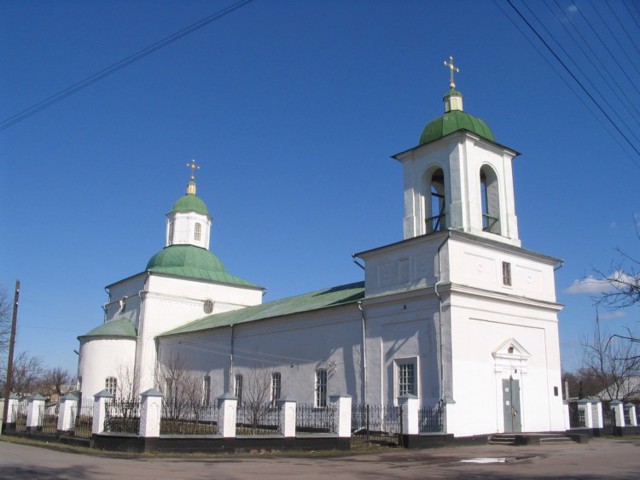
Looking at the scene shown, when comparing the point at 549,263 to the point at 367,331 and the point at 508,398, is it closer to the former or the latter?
the point at 508,398

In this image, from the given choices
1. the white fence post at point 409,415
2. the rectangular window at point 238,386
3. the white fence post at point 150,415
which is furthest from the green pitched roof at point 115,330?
the white fence post at point 409,415

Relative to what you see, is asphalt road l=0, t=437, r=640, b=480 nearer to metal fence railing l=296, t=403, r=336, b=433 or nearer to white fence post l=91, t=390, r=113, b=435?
white fence post l=91, t=390, r=113, b=435

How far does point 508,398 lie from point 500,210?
22.7 ft

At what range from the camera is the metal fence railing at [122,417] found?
19.0m

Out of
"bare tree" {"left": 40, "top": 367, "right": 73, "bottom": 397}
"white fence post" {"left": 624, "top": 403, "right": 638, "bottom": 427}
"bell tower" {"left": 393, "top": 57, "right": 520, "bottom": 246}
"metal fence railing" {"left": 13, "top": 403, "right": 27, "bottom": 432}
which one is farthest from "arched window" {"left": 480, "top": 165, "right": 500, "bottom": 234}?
"bare tree" {"left": 40, "top": 367, "right": 73, "bottom": 397}

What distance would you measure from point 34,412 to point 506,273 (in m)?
18.6

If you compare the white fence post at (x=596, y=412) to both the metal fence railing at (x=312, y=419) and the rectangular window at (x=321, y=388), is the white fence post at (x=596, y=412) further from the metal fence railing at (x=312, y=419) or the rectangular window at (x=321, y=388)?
the metal fence railing at (x=312, y=419)

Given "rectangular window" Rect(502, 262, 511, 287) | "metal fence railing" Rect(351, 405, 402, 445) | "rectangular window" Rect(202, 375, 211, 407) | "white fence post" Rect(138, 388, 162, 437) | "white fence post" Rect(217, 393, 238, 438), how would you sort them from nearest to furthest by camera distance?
1. "white fence post" Rect(138, 388, 162, 437)
2. "white fence post" Rect(217, 393, 238, 438)
3. "metal fence railing" Rect(351, 405, 402, 445)
4. "rectangular window" Rect(502, 262, 511, 287)
5. "rectangular window" Rect(202, 375, 211, 407)

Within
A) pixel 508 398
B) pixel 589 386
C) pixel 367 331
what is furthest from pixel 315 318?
pixel 589 386

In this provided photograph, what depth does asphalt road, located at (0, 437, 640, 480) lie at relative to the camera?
12510 millimetres

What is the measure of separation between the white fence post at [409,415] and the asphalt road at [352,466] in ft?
2.74

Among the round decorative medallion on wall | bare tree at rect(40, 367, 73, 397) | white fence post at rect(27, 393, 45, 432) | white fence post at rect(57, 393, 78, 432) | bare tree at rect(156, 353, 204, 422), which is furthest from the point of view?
bare tree at rect(40, 367, 73, 397)

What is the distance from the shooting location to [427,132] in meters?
25.5

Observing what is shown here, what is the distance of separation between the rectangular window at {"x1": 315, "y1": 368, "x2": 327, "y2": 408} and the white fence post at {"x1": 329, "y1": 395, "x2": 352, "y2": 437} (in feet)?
20.9
